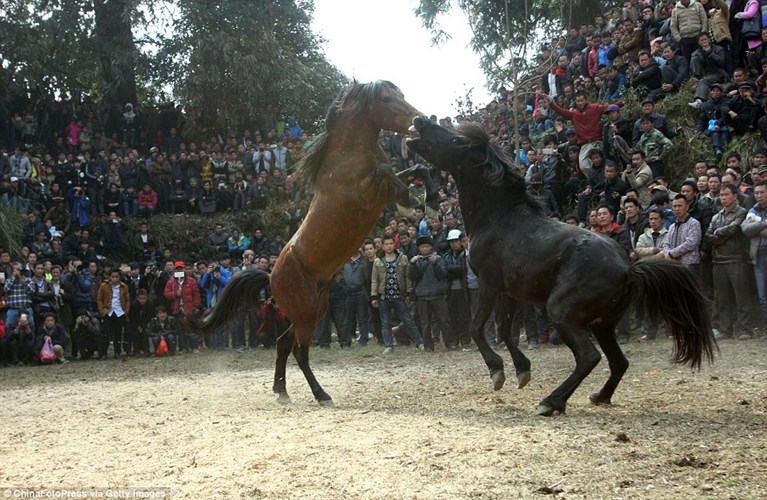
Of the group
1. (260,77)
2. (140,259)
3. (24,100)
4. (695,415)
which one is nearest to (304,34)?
(260,77)

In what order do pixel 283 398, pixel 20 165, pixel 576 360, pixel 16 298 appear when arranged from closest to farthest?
1. pixel 576 360
2. pixel 283 398
3. pixel 16 298
4. pixel 20 165

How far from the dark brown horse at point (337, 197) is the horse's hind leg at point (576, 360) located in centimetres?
227

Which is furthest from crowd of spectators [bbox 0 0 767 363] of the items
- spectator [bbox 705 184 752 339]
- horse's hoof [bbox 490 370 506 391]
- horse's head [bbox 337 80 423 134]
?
horse's hoof [bbox 490 370 506 391]

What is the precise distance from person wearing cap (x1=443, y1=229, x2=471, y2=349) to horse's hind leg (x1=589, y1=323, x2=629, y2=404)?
699 cm

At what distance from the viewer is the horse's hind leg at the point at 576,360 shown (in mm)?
6184

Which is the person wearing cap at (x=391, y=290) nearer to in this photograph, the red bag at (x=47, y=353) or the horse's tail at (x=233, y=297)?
the horse's tail at (x=233, y=297)

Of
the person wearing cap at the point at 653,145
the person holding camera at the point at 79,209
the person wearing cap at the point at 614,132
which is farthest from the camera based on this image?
the person holding camera at the point at 79,209

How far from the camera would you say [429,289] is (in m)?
13.8

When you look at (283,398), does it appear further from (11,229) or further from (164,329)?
(11,229)

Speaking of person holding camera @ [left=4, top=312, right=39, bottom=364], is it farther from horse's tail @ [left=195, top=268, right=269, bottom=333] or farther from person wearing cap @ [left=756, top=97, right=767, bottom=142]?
person wearing cap @ [left=756, top=97, right=767, bottom=142]

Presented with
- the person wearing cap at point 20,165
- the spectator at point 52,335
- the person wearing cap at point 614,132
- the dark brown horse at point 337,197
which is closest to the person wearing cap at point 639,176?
the person wearing cap at point 614,132

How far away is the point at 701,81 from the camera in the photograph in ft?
45.9

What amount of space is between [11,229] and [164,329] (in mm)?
4408

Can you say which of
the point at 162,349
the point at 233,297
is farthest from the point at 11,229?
the point at 233,297
